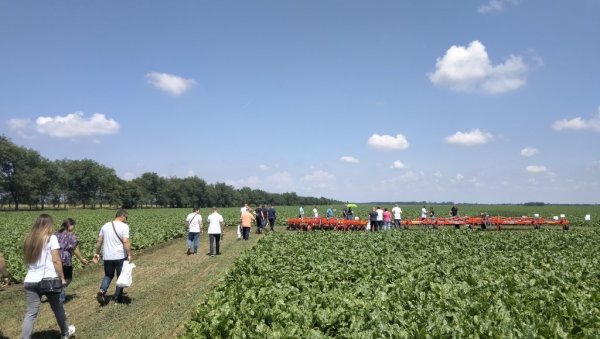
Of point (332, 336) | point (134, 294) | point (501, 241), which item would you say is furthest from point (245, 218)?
point (332, 336)

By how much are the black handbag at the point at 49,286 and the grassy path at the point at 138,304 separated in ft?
4.99

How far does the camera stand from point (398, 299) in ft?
22.3

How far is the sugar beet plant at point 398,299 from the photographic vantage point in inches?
207

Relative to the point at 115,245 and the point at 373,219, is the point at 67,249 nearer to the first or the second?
the point at 115,245

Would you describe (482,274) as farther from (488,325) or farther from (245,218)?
(245,218)

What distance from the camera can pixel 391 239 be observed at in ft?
57.2

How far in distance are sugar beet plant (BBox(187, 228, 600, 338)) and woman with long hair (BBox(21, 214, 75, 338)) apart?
2530 millimetres

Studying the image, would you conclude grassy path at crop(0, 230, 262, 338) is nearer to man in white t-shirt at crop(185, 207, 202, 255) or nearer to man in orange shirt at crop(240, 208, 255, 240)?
man in white t-shirt at crop(185, 207, 202, 255)

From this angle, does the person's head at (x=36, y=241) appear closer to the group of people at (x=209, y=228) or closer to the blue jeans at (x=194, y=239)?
the group of people at (x=209, y=228)

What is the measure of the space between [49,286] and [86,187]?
124447 millimetres

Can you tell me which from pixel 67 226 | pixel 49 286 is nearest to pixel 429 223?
pixel 67 226

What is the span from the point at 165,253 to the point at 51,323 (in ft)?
35.5

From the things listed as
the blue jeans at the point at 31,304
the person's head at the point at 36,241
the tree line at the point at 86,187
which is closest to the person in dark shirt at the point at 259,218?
the blue jeans at the point at 31,304

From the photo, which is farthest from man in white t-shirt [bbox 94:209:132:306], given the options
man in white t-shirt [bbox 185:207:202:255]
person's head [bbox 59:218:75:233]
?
man in white t-shirt [bbox 185:207:202:255]
